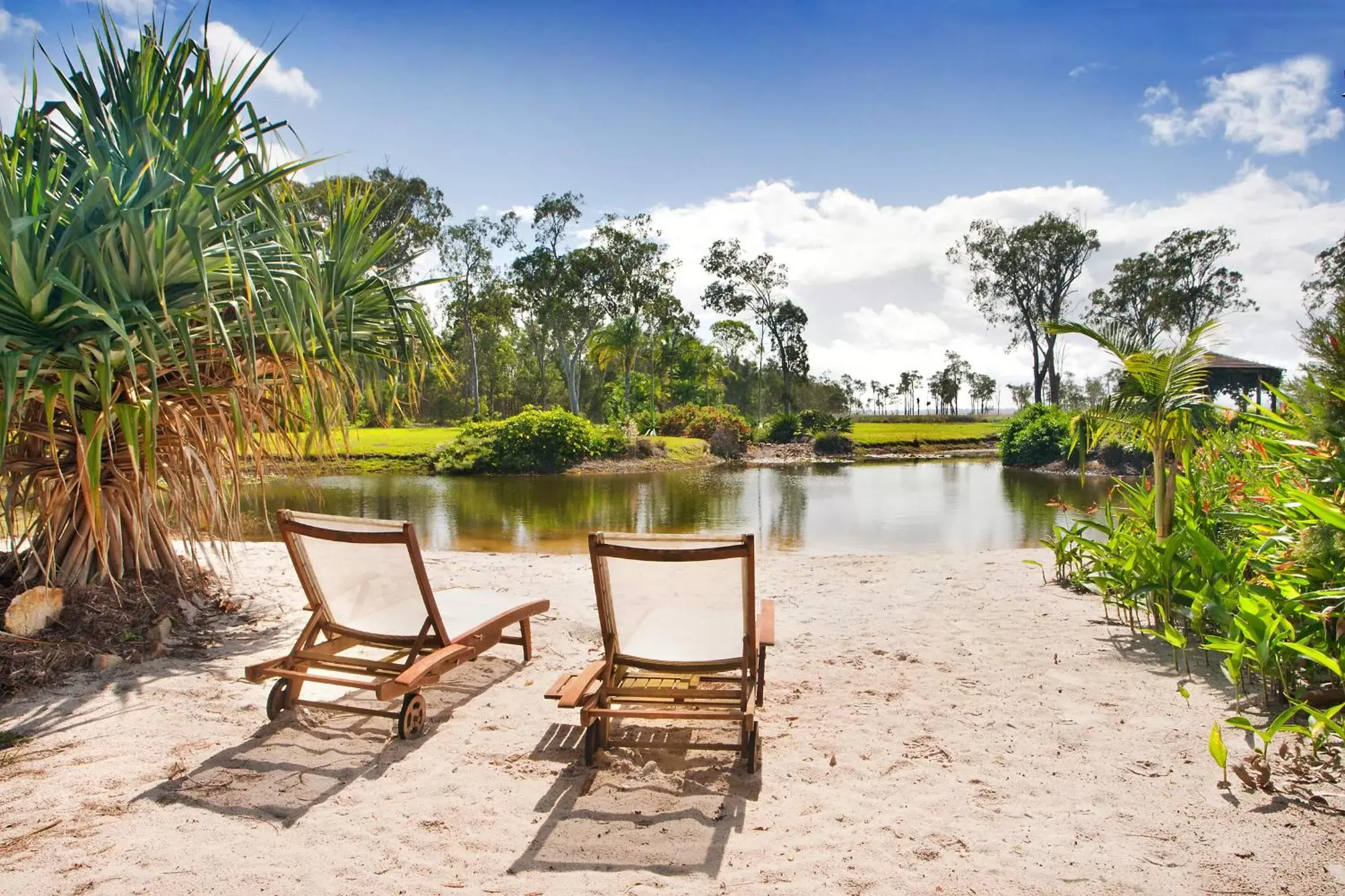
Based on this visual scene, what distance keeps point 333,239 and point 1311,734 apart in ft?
20.3

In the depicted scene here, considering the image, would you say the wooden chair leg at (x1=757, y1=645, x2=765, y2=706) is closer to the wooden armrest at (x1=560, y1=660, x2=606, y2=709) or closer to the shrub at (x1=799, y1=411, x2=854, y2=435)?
the wooden armrest at (x1=560, y1=660, x2=606, y2=709)

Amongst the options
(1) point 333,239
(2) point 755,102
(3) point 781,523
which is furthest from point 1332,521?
(3) point 781,523

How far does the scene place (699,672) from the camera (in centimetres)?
372

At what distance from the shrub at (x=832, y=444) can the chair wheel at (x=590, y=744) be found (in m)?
34.1

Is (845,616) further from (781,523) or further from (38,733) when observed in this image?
(781,523)

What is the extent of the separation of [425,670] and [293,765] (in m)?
0.65

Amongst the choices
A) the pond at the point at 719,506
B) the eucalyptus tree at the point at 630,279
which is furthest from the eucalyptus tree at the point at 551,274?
the pond at the point at 719,506

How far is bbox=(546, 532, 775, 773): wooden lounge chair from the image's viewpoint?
11.2 ft

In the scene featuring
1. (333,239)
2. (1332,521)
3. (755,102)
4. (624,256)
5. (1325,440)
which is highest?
(624,256)

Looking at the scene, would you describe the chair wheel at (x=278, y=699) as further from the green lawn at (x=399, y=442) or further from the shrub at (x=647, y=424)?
the shrub at (x=647, y=424)

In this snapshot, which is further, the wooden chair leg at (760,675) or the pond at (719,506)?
the pond at (719,506)

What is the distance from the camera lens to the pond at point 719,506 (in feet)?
40.6

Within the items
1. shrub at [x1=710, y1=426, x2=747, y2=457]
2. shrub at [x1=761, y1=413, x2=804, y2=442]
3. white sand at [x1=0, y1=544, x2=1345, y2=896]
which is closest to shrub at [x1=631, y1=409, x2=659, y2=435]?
shrub at [x1=710, y1=426, x2=747, y2=457]

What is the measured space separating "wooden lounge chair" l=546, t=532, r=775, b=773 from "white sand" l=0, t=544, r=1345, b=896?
274 millimetres
